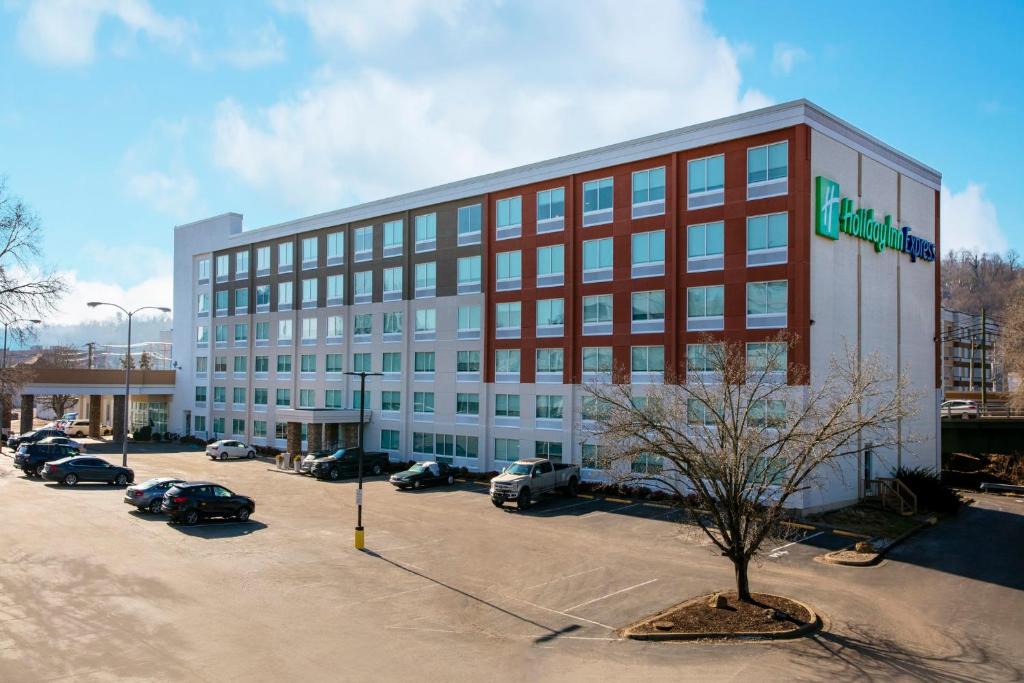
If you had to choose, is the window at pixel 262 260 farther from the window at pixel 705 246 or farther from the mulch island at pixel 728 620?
the mulch island at pixel 728 620

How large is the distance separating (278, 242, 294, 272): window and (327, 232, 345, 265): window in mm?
5478

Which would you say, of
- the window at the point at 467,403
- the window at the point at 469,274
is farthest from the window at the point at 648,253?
the window at the point at 467,403

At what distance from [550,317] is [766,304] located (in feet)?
43.5

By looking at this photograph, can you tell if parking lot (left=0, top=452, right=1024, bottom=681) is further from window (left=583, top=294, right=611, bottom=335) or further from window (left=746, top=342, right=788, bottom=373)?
window (left=583, top=294, right=611, bottom=335)

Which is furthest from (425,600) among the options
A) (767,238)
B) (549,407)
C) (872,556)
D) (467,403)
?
(467,403)

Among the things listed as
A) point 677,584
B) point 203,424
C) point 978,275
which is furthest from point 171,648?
point 978,275

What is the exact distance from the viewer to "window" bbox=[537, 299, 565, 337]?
143ft

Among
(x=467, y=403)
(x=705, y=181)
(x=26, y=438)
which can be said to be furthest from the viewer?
(x=26, y=438)

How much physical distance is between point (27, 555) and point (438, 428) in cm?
2787

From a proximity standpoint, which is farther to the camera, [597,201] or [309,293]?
[309,293]

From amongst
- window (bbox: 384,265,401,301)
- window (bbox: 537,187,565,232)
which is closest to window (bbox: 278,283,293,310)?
window (bbox: 384,265,401,301)

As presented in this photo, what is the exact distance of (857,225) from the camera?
121ft

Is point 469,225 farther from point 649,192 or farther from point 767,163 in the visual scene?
point 767,163

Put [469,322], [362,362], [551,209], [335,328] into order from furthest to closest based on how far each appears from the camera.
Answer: [335,328]
[362,362]
[469,322]
[551,209]
